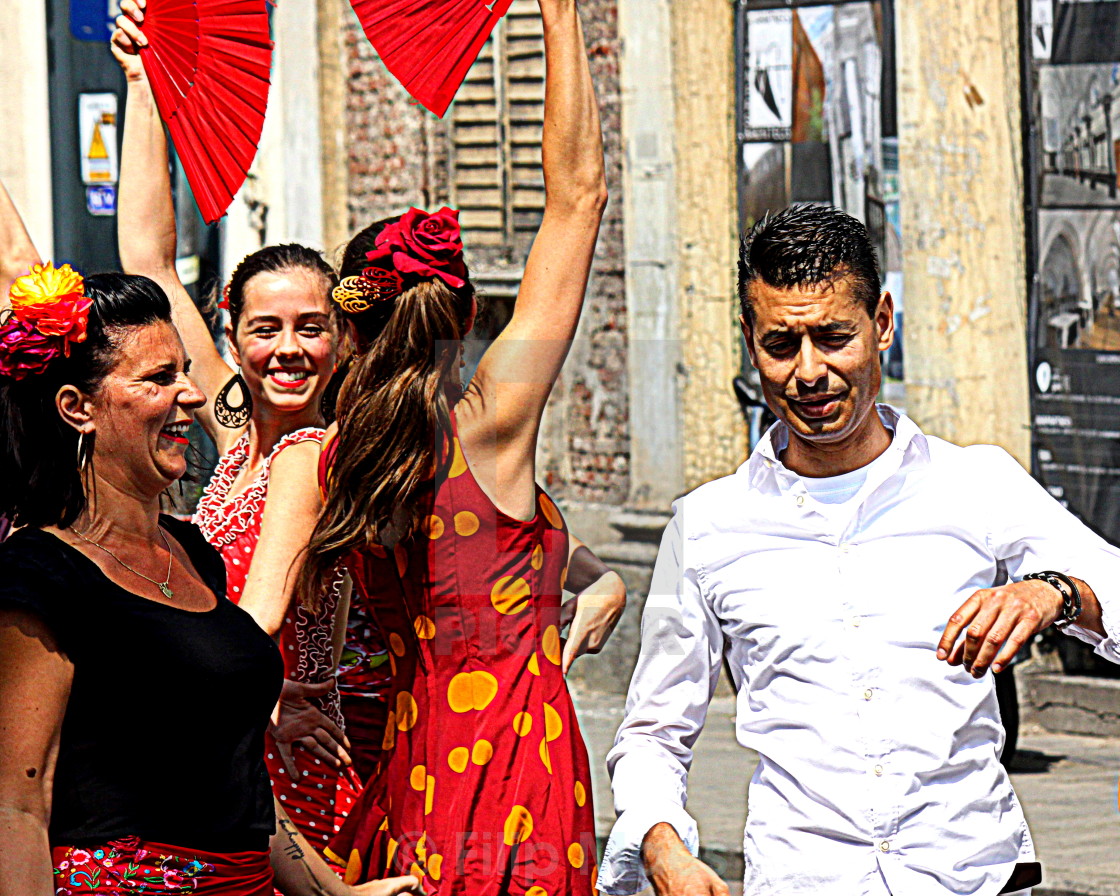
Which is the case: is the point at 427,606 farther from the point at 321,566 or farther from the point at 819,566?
the point at 819,566

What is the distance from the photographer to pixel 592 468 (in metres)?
11.1

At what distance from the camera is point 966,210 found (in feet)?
30.5

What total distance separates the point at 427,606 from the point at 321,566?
216mm

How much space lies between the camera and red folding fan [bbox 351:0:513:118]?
329 centimetres

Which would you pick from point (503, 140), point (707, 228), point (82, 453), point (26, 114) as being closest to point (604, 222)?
point (707, 228)

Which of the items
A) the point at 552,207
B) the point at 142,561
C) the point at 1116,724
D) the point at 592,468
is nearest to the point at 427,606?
the point at 142,561

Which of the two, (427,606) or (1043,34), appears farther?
(1043,34)

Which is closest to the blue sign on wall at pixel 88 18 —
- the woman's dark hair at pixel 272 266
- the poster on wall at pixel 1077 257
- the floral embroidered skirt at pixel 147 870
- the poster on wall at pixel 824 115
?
the poster on wall at pixel 824 115

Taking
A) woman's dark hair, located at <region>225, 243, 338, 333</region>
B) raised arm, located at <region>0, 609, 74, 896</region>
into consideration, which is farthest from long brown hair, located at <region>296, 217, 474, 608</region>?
woman's dark hair, located at <region>225, 243, 338, 333</region>

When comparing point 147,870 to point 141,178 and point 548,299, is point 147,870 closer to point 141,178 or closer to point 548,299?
point 548,299

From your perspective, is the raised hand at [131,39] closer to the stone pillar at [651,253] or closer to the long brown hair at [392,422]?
the long brown hair at [392,422]

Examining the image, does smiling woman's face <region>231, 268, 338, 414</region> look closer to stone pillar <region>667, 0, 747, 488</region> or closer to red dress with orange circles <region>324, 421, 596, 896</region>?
red dress with orange circles <region>324, 421, 596, 896</region>

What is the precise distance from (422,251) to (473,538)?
1.76 feet

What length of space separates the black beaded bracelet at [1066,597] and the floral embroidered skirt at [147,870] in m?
1.38
